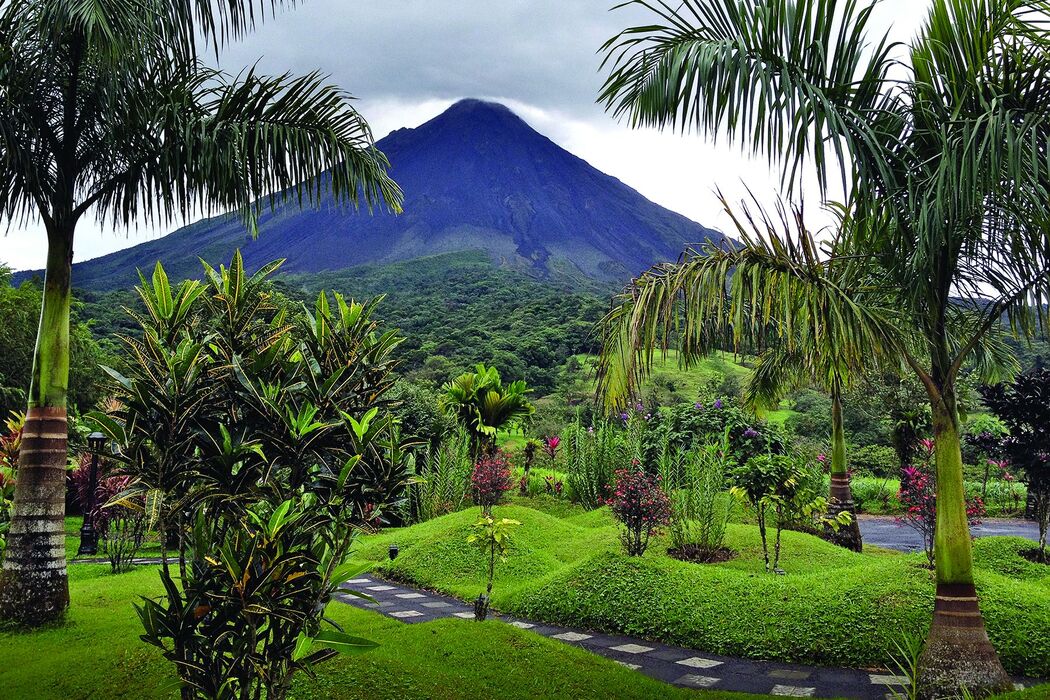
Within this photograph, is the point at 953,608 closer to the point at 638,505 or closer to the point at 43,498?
the point at 638,505

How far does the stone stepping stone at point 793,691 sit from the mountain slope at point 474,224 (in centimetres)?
7358

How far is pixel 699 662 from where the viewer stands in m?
5.37

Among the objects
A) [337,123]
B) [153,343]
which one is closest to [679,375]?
[337,123]

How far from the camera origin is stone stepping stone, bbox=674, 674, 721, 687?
484 cm

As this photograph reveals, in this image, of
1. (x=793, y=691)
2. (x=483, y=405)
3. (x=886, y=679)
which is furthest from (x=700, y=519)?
(x=483, y=405)

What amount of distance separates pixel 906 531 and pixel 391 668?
42.2 ft

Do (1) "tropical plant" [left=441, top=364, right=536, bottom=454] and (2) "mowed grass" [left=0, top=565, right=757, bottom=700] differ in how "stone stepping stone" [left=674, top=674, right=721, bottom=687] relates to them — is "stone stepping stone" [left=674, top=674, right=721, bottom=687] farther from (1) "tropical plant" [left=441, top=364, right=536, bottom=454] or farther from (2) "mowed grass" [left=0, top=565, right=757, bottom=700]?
(1) "tropical plant" [left=441, top=364, right=536, bottom=454]

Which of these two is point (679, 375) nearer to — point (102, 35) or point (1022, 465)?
point (1022, 465)

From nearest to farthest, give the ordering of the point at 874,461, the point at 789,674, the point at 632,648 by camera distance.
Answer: the point at 789,674
the point at 632,648
the point at 874,461

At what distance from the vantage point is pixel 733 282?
432 centimetres

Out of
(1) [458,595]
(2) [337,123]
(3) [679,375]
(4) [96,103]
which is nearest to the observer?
(4) [96,103]

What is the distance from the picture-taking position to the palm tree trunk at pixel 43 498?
16.5 ft

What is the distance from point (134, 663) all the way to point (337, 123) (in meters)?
4.27

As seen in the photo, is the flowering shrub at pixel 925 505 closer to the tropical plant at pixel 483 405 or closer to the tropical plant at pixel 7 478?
the tropical plant at pixel 483 405
